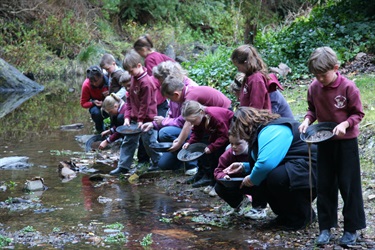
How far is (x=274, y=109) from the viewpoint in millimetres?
6461

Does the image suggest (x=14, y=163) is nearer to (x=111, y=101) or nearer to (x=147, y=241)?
(x=111, y=101)

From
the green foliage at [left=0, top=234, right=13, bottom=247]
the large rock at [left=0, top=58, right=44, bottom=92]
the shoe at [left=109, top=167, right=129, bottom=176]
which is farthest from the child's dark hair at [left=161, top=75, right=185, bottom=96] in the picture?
the large rock at [left=0, top=58, right=44, bottom=92]

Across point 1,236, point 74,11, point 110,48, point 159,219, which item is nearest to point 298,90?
point 159,219

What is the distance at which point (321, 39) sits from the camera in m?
12.9

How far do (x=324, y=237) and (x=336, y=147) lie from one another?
709 millimetres

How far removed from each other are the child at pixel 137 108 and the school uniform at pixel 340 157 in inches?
132

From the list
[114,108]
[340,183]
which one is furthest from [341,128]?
[114,108]

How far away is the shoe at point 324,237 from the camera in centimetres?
474

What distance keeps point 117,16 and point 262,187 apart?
28.4 meters

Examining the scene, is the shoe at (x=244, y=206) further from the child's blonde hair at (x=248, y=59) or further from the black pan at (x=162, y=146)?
the black pan at (x=162, y=146)

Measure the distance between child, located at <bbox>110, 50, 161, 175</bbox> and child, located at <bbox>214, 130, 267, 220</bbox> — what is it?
221 cm

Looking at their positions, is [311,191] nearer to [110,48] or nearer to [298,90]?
[298,90]

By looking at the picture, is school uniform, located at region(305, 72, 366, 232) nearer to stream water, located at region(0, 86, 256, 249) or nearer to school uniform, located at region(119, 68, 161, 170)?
stream water, located at region(0, 86, 256, 249)

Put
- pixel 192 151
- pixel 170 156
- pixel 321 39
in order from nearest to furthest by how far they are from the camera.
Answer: pixel 192 151 < pixel 170 156 < pixel 321 39
